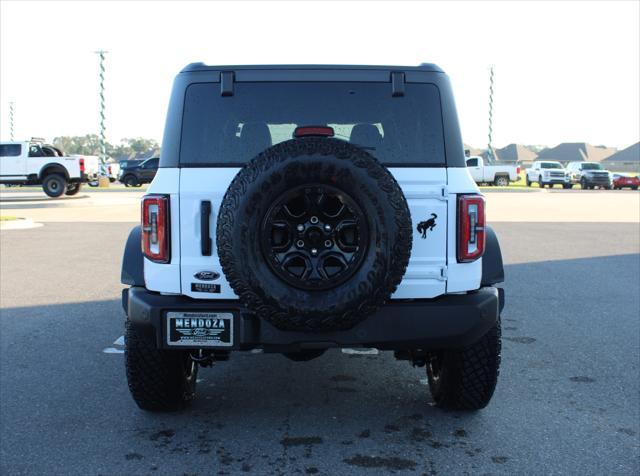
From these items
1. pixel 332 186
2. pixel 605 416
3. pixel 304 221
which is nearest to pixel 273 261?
pixel 304 221

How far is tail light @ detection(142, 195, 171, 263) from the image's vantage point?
3.71 m

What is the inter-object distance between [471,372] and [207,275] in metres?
1.67

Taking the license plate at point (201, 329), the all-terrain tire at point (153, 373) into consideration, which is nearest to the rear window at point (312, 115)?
the license plate at point (201, 329)

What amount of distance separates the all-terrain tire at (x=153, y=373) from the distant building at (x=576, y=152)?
408ft

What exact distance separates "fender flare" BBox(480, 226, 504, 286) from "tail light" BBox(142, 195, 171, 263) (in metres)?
1.79

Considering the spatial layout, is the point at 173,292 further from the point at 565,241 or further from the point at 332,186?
the point at 565,241

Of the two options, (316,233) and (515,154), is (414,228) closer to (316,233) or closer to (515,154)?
(316,233)

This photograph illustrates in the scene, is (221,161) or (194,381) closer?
(221,161)

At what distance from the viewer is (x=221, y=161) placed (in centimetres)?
383

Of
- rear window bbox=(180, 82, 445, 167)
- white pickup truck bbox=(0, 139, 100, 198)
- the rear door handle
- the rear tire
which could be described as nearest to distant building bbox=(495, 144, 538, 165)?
the rear tire

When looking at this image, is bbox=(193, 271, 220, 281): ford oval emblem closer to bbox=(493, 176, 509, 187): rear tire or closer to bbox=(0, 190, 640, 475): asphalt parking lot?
bbox=(0, 190, 640, 475): asphalt parking lot

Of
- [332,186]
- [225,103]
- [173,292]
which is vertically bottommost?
[173,292]

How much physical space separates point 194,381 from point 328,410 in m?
0.93

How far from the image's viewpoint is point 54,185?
28.0 metres
